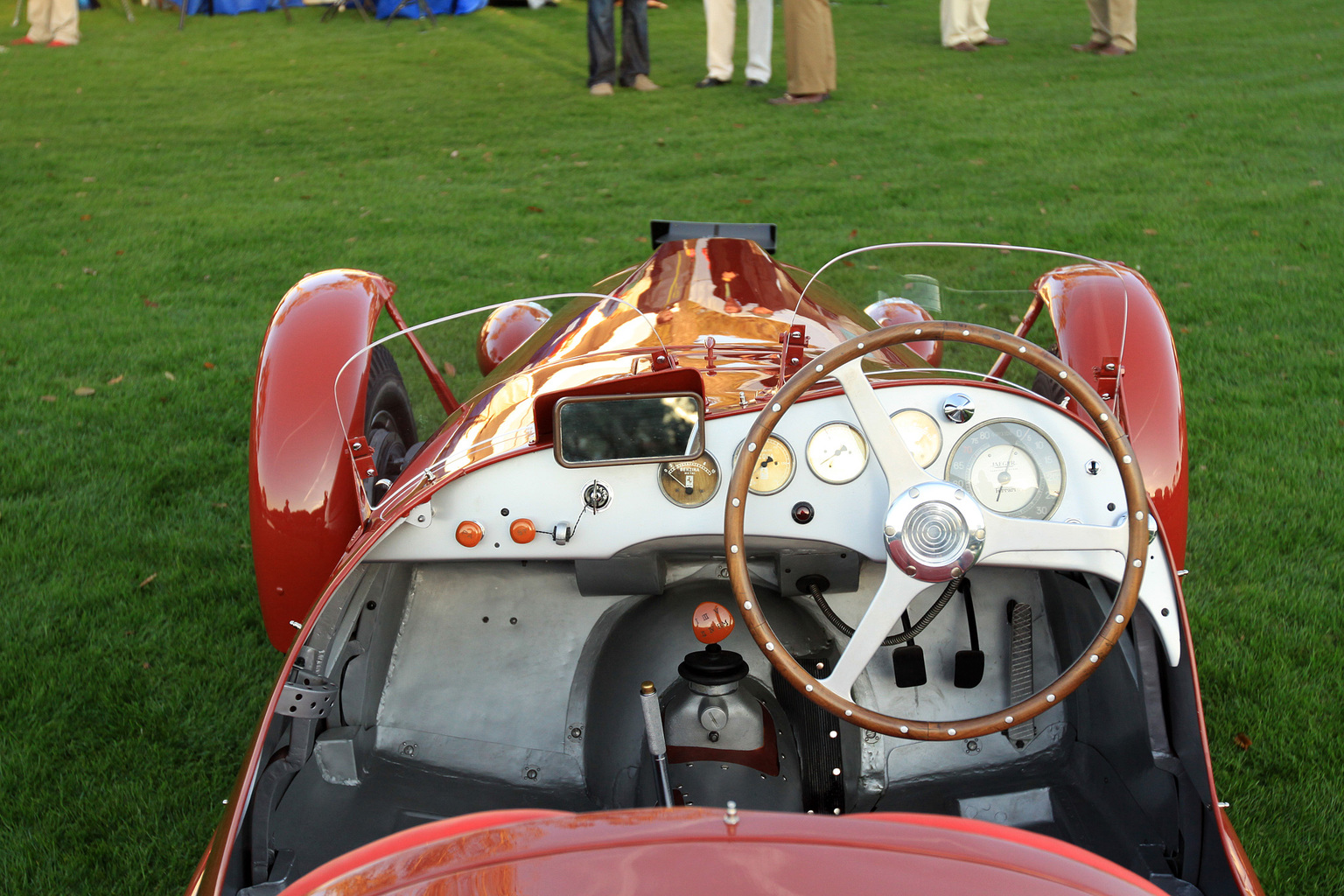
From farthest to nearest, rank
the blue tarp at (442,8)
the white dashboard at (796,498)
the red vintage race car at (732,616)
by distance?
the blue tarp at (442,8)
the white dashboard at (796,498)
the red vintage race car at (732,616)

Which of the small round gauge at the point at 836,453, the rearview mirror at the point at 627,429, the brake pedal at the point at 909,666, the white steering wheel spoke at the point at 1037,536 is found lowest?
the brake pedal at the point at 909,666

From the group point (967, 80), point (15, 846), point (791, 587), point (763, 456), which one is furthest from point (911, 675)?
point (967, 80)

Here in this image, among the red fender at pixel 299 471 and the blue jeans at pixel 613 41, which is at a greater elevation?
the blue jeans at pixel 613 41

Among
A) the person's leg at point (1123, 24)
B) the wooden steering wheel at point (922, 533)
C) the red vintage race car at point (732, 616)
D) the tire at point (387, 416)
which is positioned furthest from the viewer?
the person's leg at point (1123, 24)

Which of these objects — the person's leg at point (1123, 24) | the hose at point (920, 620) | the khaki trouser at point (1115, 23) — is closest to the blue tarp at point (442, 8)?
the khaki trouser at point (1115, 23)

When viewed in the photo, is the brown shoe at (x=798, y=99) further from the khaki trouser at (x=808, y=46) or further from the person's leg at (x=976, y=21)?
the person's leg at (x=976, y=21)

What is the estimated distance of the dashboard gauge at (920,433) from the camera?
2.06 meters

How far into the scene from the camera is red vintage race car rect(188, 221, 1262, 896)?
1.50 m

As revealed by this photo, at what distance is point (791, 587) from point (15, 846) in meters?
2.12

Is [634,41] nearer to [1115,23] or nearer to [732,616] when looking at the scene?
[1115,23]

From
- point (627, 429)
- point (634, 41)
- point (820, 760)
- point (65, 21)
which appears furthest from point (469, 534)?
point (65, 21)

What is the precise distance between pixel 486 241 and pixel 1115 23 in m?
8.56

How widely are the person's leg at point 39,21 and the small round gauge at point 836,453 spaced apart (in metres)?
15.3

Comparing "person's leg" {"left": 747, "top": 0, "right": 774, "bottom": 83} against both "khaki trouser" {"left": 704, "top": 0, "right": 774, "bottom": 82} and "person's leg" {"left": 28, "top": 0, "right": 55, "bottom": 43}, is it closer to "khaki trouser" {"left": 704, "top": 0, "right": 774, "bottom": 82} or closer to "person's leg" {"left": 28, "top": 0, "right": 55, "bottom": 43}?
"khaki trouser" {"left": 704, "top": 0, "right": 774, "bottom": 82}
